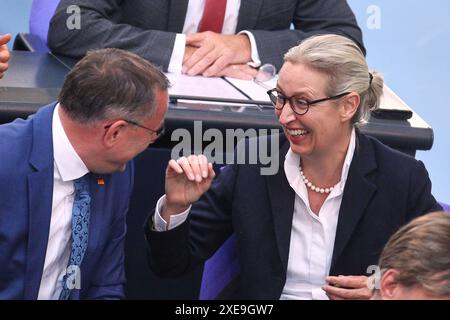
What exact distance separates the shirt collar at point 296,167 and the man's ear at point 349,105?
0.26 ft

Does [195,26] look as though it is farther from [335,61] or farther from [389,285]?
[389,285]

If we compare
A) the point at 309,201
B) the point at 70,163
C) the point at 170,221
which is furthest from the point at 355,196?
the point at 70,163

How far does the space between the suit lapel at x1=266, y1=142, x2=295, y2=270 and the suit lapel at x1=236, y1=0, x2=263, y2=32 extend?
3.26ft

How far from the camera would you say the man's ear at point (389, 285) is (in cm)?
166

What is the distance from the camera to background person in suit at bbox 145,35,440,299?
7.19 ft

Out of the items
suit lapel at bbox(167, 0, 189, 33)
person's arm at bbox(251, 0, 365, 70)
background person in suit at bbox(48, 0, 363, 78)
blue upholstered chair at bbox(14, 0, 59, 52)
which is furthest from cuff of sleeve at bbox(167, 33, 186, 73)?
blue upholstered chair at bbox(14, 0, 59, 52)

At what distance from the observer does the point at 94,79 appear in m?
2.04

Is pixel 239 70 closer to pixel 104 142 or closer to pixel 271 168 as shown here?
pixel 271 168

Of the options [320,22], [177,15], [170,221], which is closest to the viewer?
[170,221]

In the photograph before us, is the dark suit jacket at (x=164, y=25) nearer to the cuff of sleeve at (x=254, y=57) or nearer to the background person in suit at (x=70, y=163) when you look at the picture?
the cuff of sleeve at (x=254, y=57)

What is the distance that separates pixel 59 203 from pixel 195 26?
46.6 inches

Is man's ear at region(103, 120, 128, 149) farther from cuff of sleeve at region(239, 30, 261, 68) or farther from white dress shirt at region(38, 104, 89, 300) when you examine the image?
cuff of sleeve at region(239, 30, 261, 68)

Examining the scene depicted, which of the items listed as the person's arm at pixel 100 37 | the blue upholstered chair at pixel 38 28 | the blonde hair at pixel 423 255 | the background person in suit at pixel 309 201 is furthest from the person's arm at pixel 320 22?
the blonde hair at pixel 423 255

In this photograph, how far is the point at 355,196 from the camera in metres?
2.23
